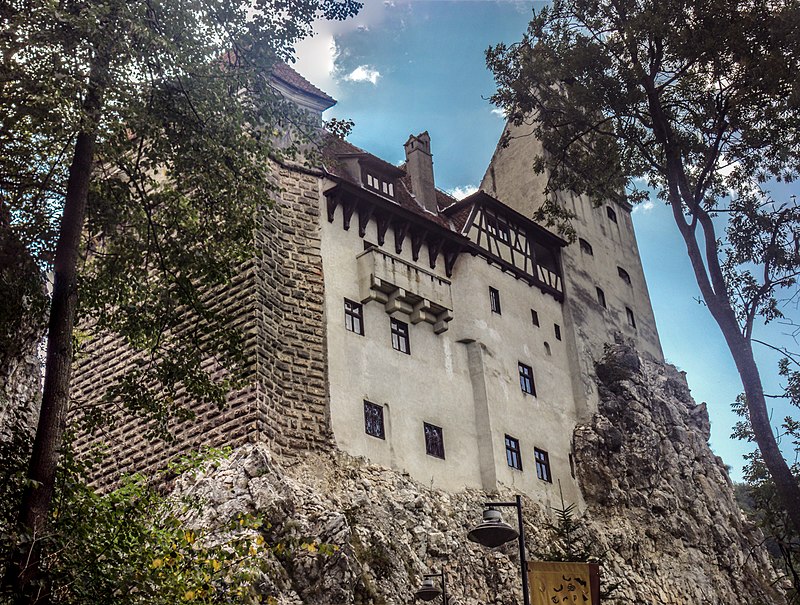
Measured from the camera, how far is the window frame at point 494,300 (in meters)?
33.0

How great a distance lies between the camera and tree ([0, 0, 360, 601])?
14.1 metres

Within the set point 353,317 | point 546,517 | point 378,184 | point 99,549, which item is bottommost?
point 99,549

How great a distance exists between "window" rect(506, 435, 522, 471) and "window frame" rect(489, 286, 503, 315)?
4.40 m

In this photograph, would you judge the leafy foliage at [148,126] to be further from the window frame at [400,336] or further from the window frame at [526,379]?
the window frame at [526,379]

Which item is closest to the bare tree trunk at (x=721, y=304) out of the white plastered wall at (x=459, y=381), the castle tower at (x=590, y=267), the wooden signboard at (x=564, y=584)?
the wooden signboard at (x=564, y=584)

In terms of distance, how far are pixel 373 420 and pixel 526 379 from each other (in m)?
Answer: 7.78

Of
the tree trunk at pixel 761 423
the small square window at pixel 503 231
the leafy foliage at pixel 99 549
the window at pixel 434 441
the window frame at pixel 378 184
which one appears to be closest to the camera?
the leafy foliage at pixel 99 549

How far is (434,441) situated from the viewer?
28531mm

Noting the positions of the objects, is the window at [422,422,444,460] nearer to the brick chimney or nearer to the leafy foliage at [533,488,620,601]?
the leafy foliage at [533,488,620,601]

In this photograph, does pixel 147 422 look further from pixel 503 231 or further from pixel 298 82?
pixel 503 231

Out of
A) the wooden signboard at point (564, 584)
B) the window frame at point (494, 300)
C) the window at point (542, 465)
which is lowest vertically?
the wooden signboard at point (564, 584)

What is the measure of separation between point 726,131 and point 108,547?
582 inches

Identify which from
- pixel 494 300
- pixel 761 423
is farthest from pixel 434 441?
pixel 761 423

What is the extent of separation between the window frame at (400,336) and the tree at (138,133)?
12.7 m
